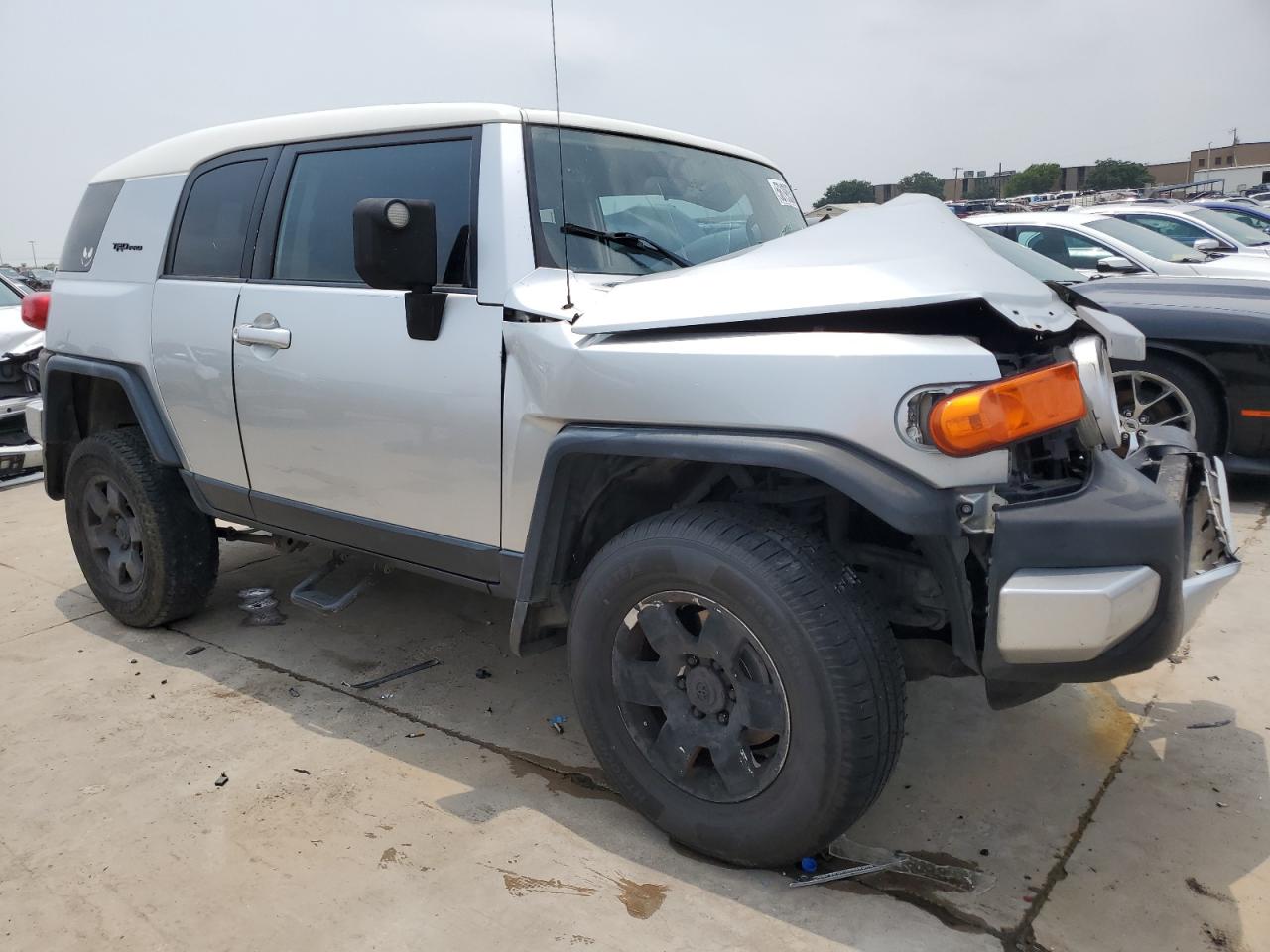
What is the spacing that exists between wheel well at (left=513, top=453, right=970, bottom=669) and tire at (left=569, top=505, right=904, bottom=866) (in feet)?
0.44

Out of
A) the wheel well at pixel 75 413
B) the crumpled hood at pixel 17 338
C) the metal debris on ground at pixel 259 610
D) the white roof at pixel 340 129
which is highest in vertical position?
the white roof at pixel 340 129

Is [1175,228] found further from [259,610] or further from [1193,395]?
[259,610]

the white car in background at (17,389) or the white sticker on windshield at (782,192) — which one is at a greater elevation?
the white sticker on windshield at (782,192)

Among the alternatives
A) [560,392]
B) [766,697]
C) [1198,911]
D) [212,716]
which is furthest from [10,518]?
[1198,911]

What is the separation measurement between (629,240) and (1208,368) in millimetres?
3844

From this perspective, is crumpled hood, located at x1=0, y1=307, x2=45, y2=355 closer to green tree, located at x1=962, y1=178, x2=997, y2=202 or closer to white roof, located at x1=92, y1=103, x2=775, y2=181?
white roof, located at x1=92, y1=103, x2=775, y2=181

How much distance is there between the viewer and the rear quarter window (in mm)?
4070

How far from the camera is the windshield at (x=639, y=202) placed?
2789mm

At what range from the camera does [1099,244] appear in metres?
7.38

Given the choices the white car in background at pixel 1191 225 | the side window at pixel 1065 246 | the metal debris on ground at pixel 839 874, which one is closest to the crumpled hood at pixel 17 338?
the metal debris on ground at pixel 839 874

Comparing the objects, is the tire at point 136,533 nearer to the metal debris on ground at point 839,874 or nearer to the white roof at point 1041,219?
the metal debris on ground at point 839,874

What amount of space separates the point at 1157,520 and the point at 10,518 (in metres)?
6.54

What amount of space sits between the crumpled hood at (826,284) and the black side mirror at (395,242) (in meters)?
0.26

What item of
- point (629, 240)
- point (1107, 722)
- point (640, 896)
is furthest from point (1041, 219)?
point (640, 896)
